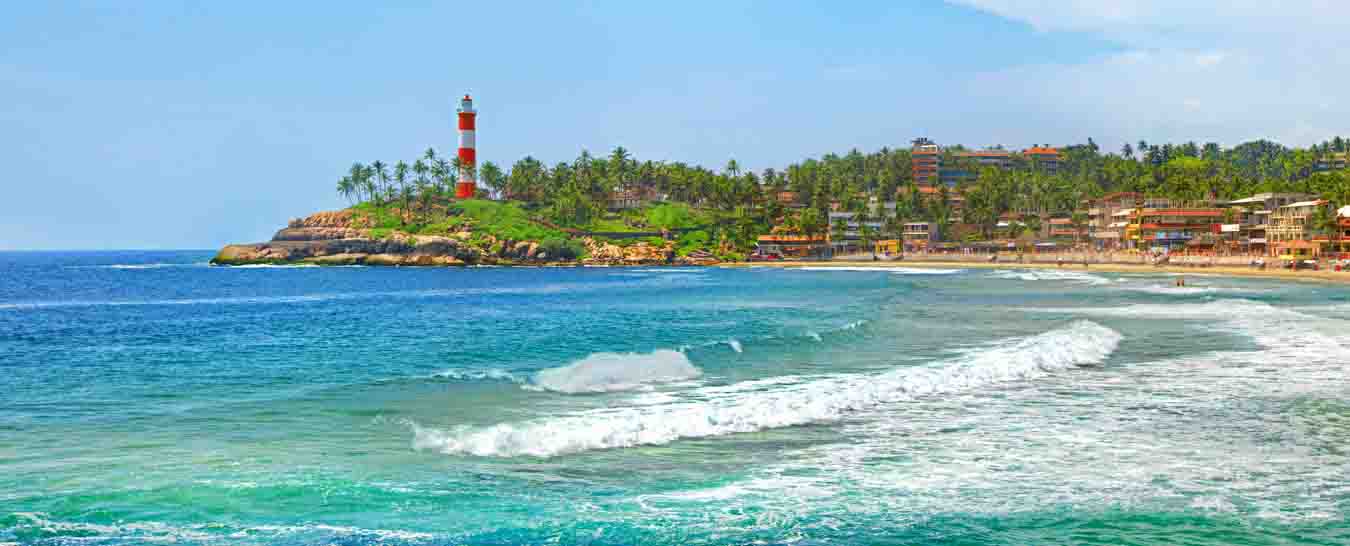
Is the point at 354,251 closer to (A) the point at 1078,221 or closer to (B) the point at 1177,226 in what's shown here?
(A) the point at 1078,221

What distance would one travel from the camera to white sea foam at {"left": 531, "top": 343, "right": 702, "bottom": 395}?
84.3ft

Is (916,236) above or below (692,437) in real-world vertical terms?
above

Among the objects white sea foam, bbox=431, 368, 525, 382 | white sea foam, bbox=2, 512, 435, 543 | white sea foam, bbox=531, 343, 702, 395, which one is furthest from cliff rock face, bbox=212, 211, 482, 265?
white sea foam, bbox=2, 512, 435, 543

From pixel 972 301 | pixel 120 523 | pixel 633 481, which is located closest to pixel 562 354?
pixel 633 481

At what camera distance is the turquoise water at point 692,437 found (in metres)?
12.9

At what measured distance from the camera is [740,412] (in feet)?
69.7

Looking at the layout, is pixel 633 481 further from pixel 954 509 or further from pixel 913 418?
pixel 913 418

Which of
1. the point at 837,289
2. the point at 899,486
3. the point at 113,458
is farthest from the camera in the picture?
the point at 837,289

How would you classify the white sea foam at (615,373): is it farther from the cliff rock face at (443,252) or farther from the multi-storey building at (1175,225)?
the cliff rock face at (443,252)

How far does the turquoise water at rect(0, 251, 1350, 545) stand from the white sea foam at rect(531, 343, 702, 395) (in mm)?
182

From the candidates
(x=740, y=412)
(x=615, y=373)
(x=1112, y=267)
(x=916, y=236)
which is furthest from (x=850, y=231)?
(x=740, y=412)

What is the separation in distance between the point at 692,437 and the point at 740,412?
276cm

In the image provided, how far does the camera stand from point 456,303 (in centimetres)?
7244

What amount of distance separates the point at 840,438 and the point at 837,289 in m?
69.9
